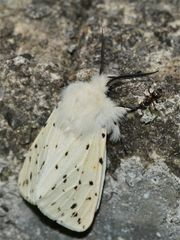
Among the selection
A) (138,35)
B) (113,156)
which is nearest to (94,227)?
(113,156)

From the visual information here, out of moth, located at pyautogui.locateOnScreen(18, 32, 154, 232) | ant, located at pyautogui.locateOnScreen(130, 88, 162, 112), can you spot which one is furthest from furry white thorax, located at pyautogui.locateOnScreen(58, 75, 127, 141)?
ant, located at pyautogui.locateOnScreen(130, 88, 162, 112)

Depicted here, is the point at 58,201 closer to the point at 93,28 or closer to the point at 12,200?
the point at 12,200

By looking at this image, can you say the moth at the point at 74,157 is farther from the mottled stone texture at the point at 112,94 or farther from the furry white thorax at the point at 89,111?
the mottled stone texture at the point at 112,94

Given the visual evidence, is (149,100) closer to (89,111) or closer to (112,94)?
(112,94)

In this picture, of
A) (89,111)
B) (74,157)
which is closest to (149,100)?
(89,111)

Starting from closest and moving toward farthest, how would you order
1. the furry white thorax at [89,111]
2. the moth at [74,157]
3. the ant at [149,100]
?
the moth at [74,157] < the furry white thorax at [89,111] < the ant at [149,100]

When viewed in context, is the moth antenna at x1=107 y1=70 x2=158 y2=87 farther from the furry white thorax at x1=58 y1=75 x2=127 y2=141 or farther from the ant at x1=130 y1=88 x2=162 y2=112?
the ant at x1=130 y1=88 x2=162 y2=112

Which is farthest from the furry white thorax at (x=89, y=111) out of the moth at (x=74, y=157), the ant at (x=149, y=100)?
the ant at (x=149, y=100)
